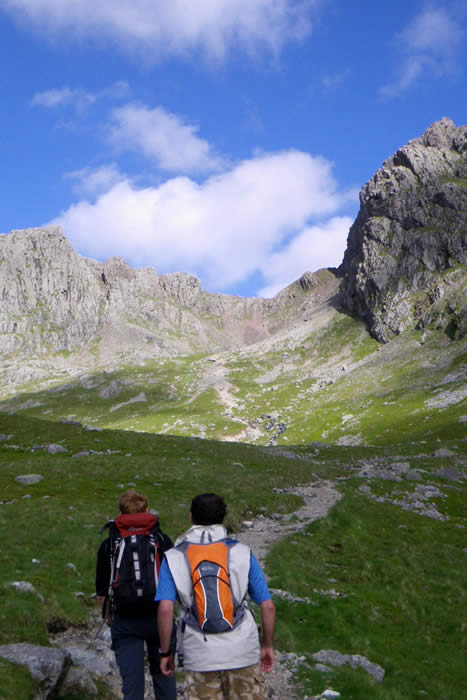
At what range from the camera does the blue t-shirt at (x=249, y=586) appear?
732 centimetres

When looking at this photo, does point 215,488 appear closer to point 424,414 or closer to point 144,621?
point 144,621

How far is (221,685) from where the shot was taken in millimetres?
7039

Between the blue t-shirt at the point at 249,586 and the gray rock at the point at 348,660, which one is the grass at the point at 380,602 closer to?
the gray rock at the point at 348,660

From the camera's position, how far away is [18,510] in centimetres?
2823

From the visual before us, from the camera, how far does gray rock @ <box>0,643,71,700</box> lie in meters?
9.46

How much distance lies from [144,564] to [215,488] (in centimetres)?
3437

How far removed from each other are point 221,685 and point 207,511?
251 cm

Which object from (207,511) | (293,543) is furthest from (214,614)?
(293,543)

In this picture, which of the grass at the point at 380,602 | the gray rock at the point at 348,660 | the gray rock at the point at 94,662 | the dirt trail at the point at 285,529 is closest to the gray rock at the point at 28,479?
the dirt trail at the point at 285,529

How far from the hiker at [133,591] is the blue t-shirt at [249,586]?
1429 mm

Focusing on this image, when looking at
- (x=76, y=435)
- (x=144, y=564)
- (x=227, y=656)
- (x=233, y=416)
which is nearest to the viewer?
(x=227, y=656)

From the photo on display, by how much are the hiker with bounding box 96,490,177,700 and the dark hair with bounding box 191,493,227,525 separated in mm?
1682

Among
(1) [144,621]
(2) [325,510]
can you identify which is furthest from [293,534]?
(1) [144,621]

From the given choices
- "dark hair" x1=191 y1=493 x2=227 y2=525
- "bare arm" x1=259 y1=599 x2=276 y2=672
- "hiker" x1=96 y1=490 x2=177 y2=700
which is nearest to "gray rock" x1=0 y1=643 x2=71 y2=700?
"hiker" x1=96 y1=490 x2=177 y2=700
